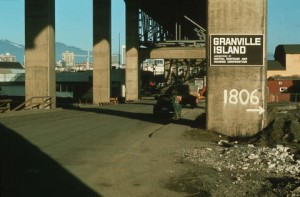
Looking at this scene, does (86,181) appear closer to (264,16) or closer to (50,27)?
(264,16)

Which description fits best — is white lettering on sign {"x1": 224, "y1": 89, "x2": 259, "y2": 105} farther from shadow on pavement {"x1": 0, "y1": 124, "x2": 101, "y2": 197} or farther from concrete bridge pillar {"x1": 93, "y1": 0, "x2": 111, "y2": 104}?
concrete bridge pillar {"x1": 93, "y1": 0, "x2": 111, "y2": 104}

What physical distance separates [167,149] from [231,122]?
17.0ft

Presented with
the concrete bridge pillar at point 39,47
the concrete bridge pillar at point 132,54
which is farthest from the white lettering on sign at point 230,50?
the concrete bridge pillar at point 132,54

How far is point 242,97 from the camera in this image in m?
20.2

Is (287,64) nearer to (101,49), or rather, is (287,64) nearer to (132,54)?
(132,54)

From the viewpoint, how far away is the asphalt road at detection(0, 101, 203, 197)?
9820 millimetres

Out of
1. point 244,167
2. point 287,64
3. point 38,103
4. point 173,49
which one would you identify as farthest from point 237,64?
point 287,64

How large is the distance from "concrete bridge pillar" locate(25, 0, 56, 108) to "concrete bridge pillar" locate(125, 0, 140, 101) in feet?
110

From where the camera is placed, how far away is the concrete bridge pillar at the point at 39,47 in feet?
125

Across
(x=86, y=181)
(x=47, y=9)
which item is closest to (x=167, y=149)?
(x=86, y=181)

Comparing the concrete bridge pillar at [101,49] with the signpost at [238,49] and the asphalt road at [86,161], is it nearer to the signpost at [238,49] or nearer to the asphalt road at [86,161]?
the asphalt road at [86,161]

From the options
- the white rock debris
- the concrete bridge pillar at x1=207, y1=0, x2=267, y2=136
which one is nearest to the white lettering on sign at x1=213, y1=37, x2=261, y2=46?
the concrete bridge pillar at x1=207, y1=0, x2=267, y2=136

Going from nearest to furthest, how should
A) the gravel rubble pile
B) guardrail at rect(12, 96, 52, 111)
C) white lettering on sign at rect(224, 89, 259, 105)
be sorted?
the gravel rubble pile
white lettering on sign at rect(224, 89, 259, 105)
guardrail at rect(12, 96, 52, 111)

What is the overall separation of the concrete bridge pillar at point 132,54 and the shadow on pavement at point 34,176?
57.5 meters
